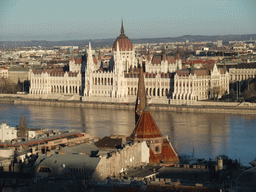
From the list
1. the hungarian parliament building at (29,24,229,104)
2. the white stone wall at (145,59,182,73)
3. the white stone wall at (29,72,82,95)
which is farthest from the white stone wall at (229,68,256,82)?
the white stone wall at (29,72,82,95)

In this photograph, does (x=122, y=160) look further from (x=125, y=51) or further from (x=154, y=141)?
(x=125, y=51)

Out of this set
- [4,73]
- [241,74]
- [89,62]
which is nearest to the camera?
[89,62]

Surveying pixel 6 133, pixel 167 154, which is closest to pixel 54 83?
pixel 6 133

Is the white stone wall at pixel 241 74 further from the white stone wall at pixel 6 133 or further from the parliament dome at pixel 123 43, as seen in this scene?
the white stone wall at pixel 6 133

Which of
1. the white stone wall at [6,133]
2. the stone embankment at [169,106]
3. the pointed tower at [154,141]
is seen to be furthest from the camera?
the stone embankment at [169,106]

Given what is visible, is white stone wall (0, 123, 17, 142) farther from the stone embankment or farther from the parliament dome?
the parliament dome

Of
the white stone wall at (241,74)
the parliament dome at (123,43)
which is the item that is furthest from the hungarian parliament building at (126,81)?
the white stone wall at (241,74)
